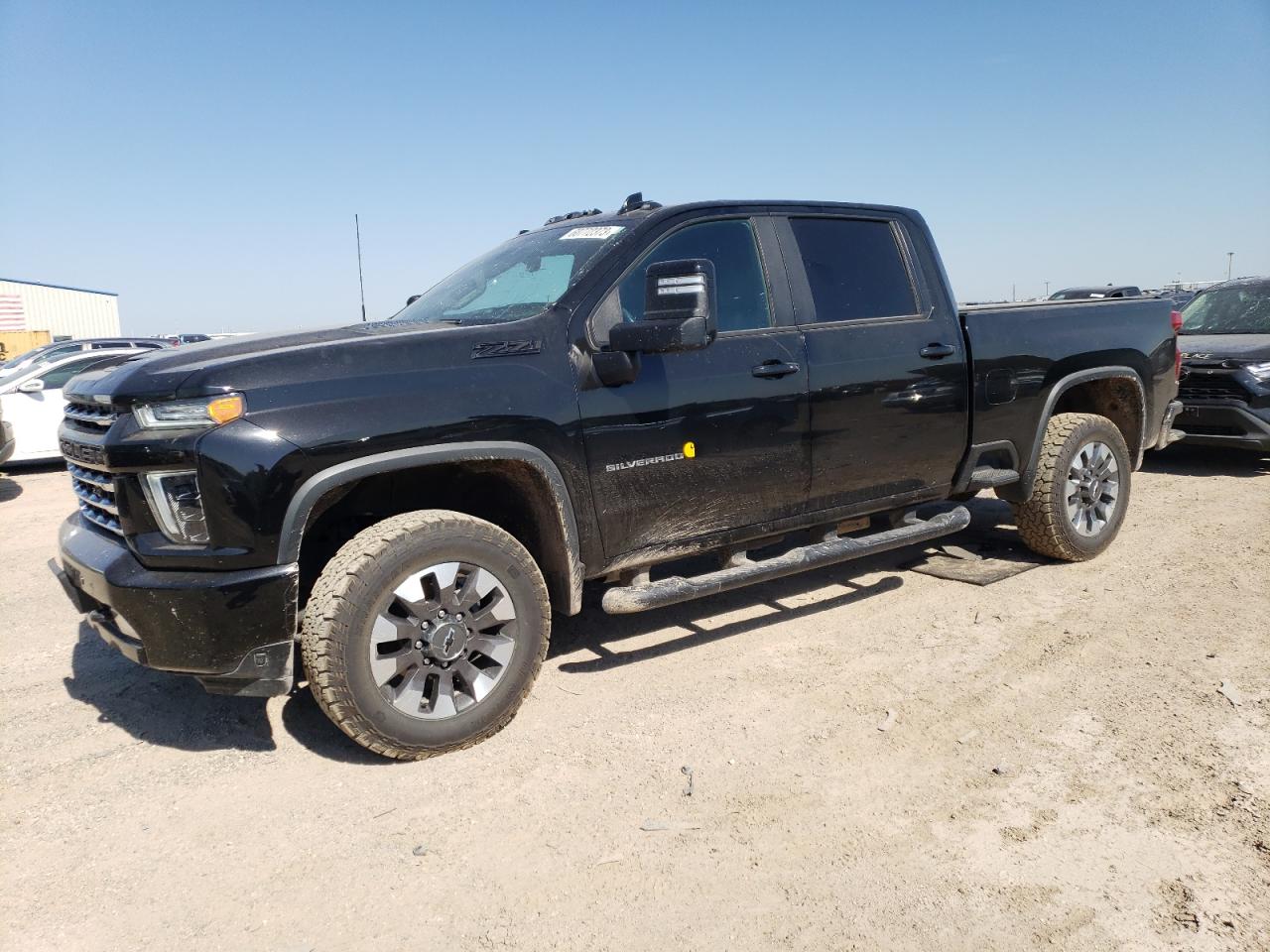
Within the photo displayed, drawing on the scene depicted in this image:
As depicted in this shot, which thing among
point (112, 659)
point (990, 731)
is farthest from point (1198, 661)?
point (112, 659)

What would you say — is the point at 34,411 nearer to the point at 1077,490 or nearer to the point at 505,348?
the point at 505,348

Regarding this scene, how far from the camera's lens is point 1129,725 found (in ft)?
11.0

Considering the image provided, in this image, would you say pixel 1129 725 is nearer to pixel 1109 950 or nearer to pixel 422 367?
pixel 1109 950

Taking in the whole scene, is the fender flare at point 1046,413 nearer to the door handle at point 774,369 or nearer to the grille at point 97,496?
the door handle at point 774,369

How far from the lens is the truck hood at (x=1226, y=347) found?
810 centimetres

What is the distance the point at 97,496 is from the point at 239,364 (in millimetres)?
906

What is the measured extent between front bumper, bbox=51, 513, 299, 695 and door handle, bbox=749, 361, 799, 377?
2.09 meters

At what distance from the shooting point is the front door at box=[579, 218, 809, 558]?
3.59 metres

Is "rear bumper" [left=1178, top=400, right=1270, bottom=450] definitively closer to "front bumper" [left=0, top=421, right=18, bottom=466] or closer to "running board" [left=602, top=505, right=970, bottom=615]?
"running board" [left=602, top=505, right=970, bottom=615]

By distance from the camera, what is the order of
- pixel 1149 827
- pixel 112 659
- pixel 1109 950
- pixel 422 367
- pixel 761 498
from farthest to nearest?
pixel 112 659 < pixel 761 498 < pixel 422 367 < pixel 1149 827 < pixel 1109 950

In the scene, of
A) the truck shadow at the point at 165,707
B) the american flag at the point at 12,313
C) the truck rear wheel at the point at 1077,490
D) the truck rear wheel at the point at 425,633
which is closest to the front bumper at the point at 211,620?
the truck rear wheel at the point at 425,633

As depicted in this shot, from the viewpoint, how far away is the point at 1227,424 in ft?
26.6

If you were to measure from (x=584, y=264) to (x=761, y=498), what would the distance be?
1.30 m

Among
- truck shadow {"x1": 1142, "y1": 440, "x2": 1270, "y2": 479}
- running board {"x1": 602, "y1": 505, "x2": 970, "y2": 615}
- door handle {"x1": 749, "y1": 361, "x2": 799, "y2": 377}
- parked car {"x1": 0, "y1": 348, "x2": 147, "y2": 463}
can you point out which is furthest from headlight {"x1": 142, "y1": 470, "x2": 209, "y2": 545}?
parked car {"x1": 0, "y1": 348, "x2": 147, "y2": 463}
